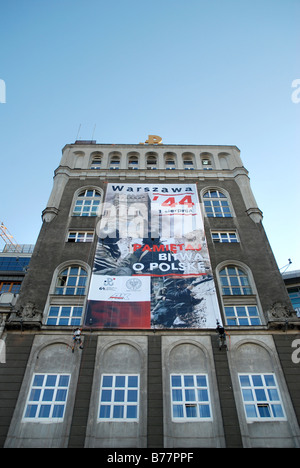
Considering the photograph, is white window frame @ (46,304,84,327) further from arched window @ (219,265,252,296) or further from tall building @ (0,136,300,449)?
arched window @ (219,265,252,296)

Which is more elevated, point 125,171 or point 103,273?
point 125,171

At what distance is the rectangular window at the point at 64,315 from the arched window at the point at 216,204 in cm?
1667

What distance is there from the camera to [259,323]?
26.8 metres

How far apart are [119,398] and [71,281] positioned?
35.8 ft

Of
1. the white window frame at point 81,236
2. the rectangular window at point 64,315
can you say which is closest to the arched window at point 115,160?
the white window frame at point 81,236

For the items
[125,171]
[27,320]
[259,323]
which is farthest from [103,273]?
[125,171]

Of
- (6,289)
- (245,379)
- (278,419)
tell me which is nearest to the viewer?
(278,419)

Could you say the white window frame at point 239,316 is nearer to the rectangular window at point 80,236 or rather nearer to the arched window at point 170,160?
the rectangular window at point 80,236

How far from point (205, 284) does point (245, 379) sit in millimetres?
8029

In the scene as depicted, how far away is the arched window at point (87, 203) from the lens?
3609 cm

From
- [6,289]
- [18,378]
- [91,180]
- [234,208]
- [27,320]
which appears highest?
[91,180]

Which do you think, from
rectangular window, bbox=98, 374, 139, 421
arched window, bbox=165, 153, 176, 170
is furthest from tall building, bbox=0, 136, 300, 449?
arched window, bbox=165, 153, 176, 170
